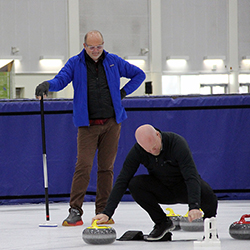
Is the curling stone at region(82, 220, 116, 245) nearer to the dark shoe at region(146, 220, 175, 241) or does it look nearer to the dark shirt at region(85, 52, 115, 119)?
the dark shoe at region(146, 220, 175, 241)

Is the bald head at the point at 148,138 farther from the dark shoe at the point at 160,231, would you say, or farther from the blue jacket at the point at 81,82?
the blue jacket at the point at 81,82

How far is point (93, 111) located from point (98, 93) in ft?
0.44

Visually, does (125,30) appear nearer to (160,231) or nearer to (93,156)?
(93,156)

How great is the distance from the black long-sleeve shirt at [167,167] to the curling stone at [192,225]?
0.37 meters

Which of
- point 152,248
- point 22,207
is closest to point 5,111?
point 22,207

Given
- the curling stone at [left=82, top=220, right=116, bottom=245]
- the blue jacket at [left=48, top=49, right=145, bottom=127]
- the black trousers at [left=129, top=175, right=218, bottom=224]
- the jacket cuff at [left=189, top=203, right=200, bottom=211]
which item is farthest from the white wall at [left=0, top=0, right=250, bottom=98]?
the jacket cuff at [left=189, top=203, right=200, bottom=211]

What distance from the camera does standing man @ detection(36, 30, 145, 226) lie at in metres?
3.44

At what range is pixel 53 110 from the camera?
4.92 m

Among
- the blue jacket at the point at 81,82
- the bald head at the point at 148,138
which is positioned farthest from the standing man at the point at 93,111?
the bald head at the point at 148,138

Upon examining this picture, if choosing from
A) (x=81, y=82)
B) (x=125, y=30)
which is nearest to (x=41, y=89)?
(x=81, y=82)

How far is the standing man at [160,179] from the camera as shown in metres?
2.52

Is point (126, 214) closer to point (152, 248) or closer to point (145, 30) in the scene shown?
point (152, 248)

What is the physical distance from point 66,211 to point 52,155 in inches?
33.8

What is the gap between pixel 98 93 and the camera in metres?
3.51
